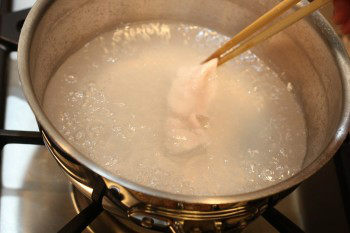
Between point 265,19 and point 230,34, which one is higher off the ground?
point 265,19

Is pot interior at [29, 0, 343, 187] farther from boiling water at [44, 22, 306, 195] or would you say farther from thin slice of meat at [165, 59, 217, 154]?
thin slice of meat at [165, 59, 217, 154]

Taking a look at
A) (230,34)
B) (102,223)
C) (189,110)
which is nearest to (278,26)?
(189,110)

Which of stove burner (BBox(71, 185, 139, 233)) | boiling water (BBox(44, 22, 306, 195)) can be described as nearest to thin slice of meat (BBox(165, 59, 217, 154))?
boiling water (BBox(44, 22, 306, 195))

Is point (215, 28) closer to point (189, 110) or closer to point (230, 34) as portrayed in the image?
point (230, 34)

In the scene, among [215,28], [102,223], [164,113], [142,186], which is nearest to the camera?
[142,186]

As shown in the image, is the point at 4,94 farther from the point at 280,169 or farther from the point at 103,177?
the point at 280,169

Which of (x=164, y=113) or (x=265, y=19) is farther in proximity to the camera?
(x=164, y=113)
